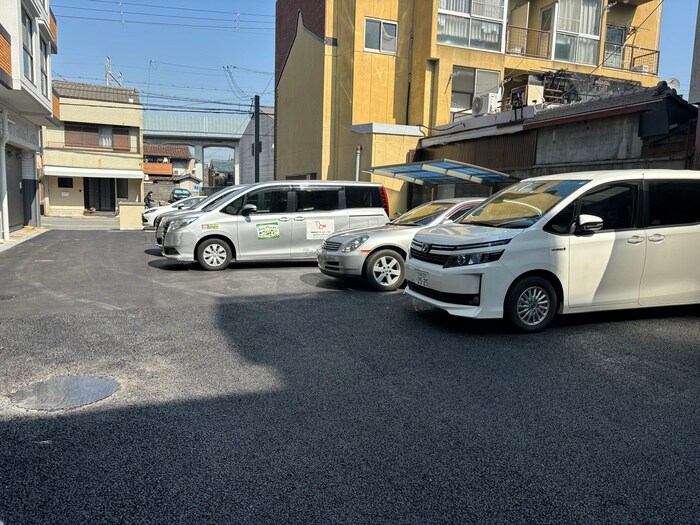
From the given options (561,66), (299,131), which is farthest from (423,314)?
(299,131)

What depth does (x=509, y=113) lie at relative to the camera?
605 inches

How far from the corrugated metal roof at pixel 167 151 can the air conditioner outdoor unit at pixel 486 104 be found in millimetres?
44095

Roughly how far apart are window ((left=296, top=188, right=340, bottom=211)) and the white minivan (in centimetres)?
491

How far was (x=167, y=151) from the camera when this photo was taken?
191ft

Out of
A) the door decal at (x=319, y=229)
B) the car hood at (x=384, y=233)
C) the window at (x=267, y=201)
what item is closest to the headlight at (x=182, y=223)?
the window at (x=267, y=201)

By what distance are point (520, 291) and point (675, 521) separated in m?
3.58

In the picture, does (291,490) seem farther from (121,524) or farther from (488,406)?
(488,406)

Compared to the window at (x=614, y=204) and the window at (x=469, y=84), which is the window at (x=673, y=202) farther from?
the window at (x=469, y=84)

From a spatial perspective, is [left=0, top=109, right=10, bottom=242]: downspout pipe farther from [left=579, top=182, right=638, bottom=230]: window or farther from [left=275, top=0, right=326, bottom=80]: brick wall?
[left=579, top=182, right=638, bottom=230]: window

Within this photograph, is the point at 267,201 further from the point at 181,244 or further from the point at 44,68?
the point at 44,68

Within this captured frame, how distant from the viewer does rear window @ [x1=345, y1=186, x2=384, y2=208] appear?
38.8 feet

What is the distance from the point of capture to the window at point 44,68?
61.9ft

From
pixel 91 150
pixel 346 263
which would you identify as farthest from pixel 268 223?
pixel 91 150

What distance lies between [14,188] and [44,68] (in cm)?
448
